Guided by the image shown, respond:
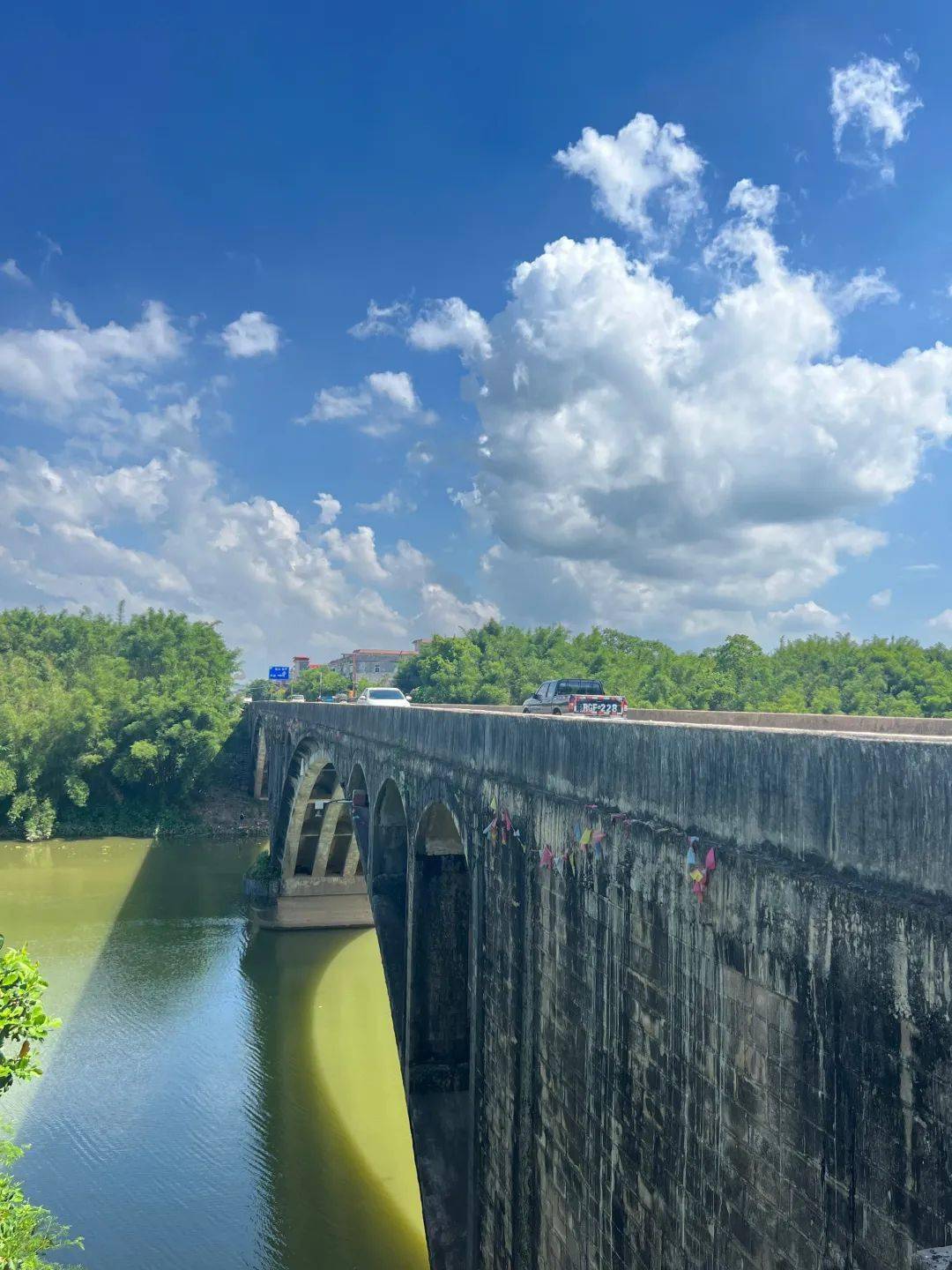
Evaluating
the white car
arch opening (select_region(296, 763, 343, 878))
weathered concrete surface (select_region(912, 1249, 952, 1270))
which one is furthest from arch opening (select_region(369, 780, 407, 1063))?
the white car

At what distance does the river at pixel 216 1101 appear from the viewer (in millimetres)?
16906

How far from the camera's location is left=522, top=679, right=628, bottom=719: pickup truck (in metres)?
22.5

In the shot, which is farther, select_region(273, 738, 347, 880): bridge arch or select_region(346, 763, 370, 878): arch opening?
select_region(273, 738, 347, 880): bridge arch

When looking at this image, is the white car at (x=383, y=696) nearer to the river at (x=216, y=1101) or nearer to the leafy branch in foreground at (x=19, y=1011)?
the river at (x=216, y=1101)

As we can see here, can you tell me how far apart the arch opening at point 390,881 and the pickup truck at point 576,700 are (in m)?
5.67

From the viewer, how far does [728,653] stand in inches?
3046

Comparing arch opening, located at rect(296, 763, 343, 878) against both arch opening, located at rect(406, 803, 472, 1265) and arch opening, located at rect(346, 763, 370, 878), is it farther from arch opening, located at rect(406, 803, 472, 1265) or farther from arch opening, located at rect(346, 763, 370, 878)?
arch opening, located at rect(406, 803, 472, 1265)

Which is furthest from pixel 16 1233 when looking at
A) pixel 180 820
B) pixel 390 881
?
pixel 180 820

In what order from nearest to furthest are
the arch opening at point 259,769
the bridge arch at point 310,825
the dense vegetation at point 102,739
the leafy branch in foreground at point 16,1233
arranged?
the leafy branch in foreground at point 16,1233 < the bridge arch at point 310,825 < the dense vegetation at point 102,739 < the arch opening at point 259,769

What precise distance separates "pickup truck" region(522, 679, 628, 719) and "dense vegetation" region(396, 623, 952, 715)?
37.3m

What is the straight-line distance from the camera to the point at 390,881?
739 inches

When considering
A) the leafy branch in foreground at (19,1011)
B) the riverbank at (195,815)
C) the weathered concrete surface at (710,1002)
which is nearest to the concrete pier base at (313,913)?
the riverbank at (195,815)

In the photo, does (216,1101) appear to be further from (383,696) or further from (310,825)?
(383,696)

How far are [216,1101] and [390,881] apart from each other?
325 inches
